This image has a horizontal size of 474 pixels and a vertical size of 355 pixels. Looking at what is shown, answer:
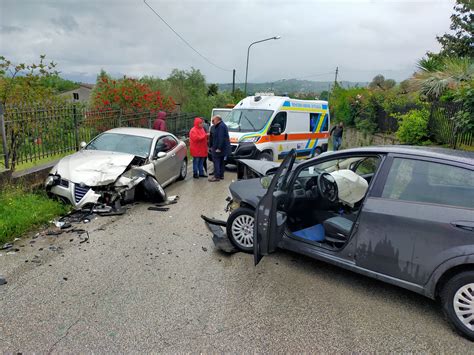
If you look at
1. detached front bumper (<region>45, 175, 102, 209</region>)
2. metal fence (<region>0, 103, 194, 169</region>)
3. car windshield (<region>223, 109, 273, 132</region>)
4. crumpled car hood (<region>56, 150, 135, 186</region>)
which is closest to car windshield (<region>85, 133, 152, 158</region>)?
crumpled car hood (<region>56, 150, 135, 186</region>)

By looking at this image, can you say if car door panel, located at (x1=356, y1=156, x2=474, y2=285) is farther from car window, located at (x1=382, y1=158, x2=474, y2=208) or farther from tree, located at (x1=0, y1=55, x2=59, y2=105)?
tree, located at (x1=0, y1=55, x2=59, y2=105)

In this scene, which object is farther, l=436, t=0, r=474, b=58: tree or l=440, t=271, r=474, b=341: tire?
l=436, t=0, r=474, b=58: tree

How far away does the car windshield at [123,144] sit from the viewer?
7.49 meters

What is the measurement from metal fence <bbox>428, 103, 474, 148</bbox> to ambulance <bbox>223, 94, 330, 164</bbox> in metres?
3.96

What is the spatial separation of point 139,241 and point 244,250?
1.54m

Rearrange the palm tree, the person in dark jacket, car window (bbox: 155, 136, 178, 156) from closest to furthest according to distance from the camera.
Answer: car window (bbox: 155, 136, 178, 156) < the person in dark jacket < the palm tree

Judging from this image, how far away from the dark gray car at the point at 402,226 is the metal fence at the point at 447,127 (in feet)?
22.8

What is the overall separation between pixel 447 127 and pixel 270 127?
505 centimetres

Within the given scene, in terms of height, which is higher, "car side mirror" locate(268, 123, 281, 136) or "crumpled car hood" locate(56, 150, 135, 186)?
"car side mirror" locate(268, 123, 281, 136)

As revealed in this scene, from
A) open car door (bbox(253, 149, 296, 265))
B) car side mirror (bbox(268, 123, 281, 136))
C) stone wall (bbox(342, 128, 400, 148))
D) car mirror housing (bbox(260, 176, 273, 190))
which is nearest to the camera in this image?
open car door (bbox(253, 149, 296, 265))

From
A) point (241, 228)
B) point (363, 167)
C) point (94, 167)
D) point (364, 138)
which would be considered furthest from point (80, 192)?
point (364, 138)

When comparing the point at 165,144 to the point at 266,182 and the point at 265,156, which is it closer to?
the point at 265,156

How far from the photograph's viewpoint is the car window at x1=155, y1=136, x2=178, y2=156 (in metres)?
7.96

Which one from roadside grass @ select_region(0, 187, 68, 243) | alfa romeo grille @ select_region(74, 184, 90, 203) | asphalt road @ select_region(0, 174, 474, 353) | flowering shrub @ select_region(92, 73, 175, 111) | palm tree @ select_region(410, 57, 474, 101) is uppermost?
palm tree @ select_region(410, 57, 474, 101)
